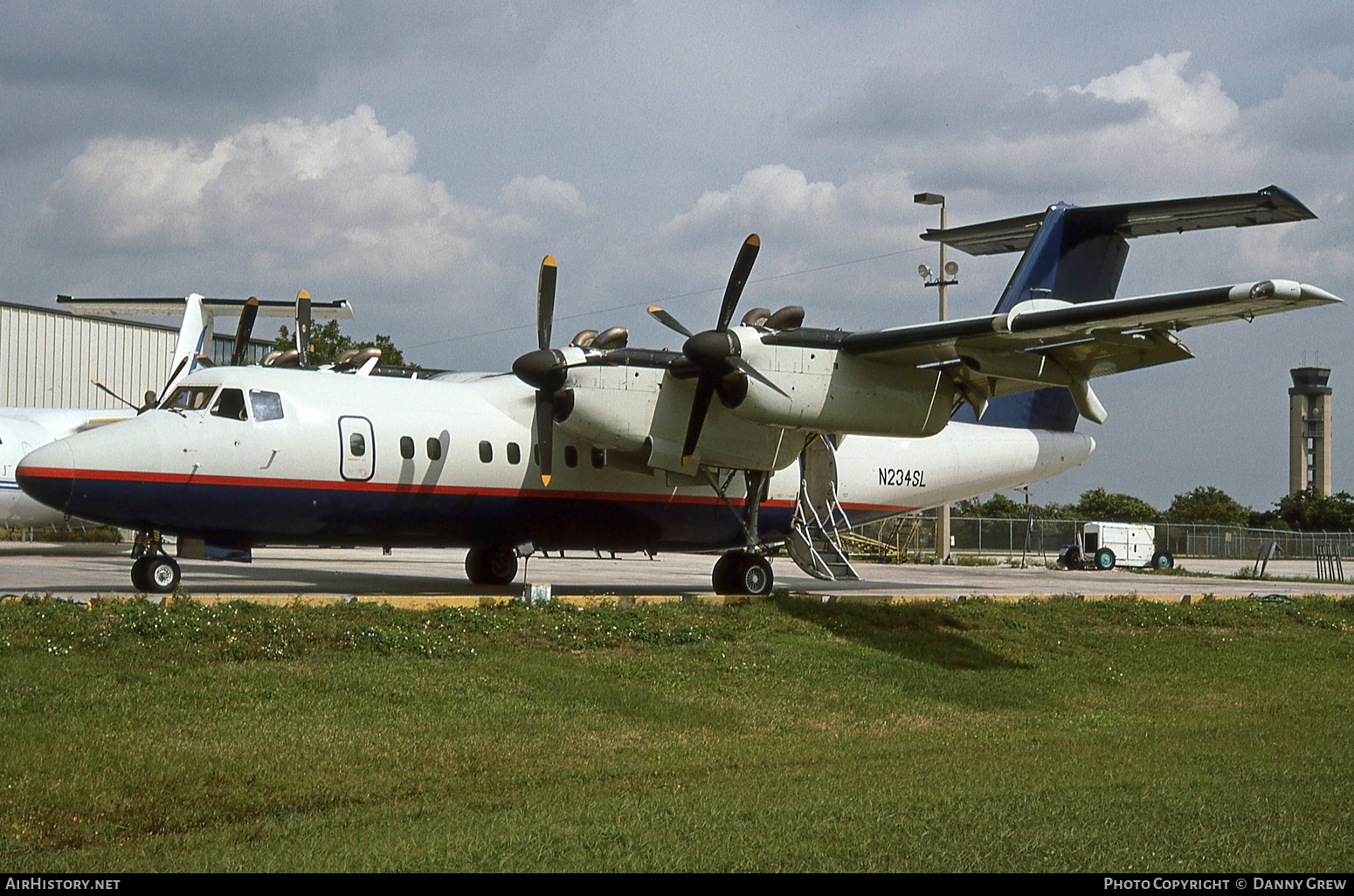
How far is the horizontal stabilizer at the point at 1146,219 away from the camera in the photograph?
18734 millimetres

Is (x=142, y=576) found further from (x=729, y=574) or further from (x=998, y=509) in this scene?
(x=998, y=509)

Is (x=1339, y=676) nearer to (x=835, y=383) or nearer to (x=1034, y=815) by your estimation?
(x=835, y=383)

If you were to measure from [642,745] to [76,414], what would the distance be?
30.6 metres

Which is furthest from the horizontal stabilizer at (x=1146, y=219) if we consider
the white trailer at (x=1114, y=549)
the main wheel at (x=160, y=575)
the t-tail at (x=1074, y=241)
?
the white trailer at (x=1114, y=549)

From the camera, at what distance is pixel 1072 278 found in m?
22.4

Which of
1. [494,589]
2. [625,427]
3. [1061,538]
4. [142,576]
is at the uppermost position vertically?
[625,427]

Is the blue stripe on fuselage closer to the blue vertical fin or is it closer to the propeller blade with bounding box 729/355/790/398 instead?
the propeller blade with bounding box 729/355/790/398

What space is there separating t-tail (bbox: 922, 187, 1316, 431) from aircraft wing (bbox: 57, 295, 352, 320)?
21.1 m

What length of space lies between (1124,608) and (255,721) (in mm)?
14524

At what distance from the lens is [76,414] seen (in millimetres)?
35344

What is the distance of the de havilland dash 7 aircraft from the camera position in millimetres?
16547

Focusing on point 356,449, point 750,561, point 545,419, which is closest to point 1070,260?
point 750,561

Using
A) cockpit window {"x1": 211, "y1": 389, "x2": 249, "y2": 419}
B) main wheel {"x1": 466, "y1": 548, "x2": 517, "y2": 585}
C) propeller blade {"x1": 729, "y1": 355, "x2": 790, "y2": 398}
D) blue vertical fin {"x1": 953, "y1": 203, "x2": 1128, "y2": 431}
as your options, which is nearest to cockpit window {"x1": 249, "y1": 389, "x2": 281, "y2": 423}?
cockpit window {"x1": 211, "y1": 389, "x2": 249, "y2": 419}

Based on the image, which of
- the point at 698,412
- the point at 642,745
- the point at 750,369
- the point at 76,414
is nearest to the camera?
the point at 642,745
